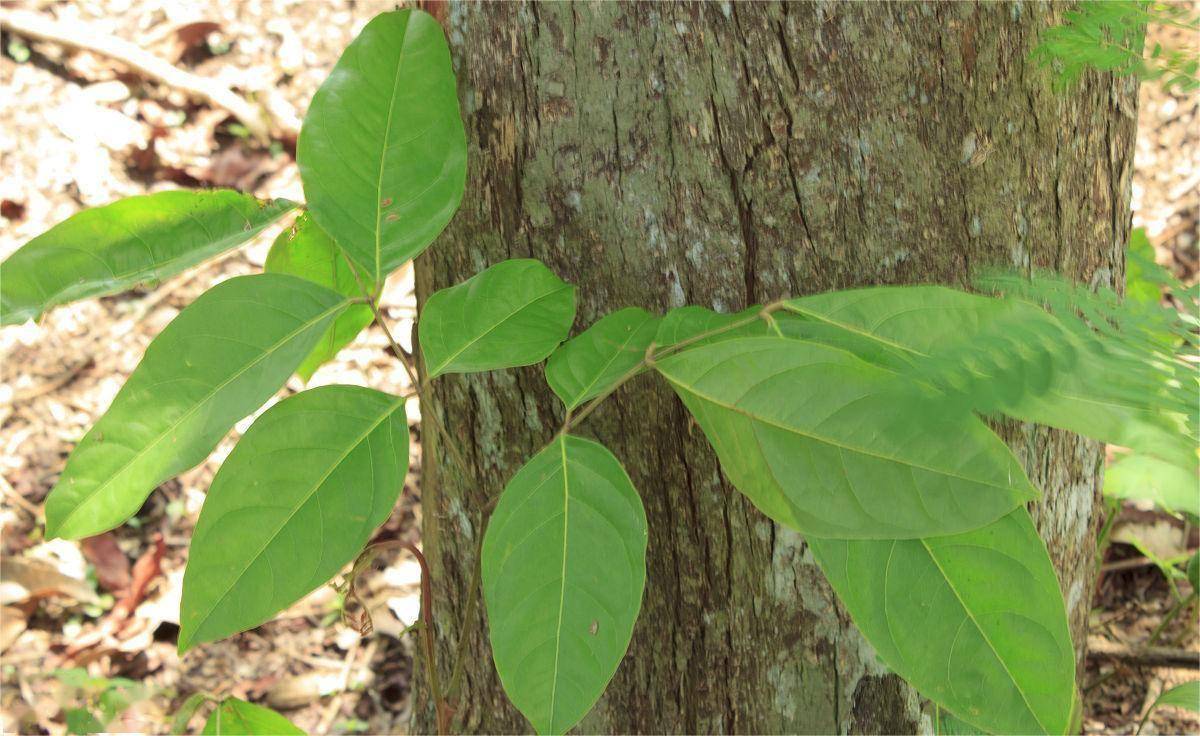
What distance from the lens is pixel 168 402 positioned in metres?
0.81

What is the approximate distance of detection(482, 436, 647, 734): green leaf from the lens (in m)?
0.77

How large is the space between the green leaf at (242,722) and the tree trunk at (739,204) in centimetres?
35

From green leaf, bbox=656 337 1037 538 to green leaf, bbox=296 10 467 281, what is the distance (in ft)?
1.10

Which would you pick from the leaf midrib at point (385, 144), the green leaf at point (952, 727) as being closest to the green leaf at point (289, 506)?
the leaf midrib at point (385, 144)

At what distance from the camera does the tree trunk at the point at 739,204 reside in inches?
36.2

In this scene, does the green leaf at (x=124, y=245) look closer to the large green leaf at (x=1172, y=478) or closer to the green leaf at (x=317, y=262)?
the green leaf at (x=317, y=262)

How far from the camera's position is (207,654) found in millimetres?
2031

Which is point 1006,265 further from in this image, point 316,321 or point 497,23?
point 316,321

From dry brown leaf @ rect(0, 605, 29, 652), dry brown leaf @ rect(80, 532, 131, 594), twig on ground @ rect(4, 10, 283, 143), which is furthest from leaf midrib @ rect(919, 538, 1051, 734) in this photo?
twig on ground @ rect(4, 10, 283, 143)

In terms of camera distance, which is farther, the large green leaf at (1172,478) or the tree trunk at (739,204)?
the tree trunk at (739,204)

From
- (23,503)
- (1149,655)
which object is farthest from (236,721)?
(1149,655)

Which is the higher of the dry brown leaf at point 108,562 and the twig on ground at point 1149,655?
the twig on ground at point 1149,655

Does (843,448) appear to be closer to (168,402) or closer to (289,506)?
(289,506)

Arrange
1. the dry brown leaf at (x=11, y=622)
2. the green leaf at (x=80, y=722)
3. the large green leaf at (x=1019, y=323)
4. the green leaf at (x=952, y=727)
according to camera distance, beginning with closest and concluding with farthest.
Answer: the large green leaf at (x=1019, y=323) → the green leaf at (x=952, y=727) → the green leaf at (x=80, y=722) → the dry brown leaf at (x=11, y=622)
